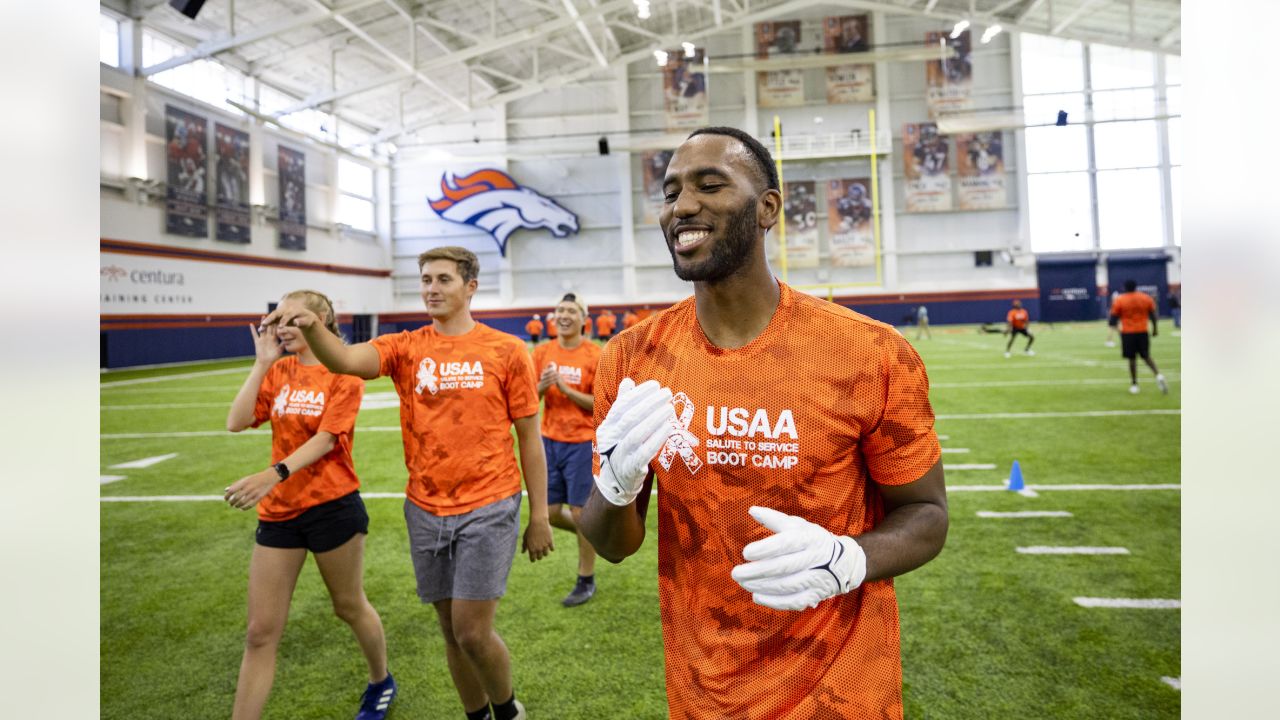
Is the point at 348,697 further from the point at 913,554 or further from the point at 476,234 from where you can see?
Result: the point at 476,234

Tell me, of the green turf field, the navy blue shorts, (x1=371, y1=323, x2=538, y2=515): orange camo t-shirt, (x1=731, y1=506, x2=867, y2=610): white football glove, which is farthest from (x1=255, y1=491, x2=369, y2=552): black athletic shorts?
(x1=731, y1=506, x2=867, y2=610): white football glove

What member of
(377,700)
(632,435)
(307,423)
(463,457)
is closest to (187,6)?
(307,423)

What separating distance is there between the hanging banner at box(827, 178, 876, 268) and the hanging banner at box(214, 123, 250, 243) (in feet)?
78.4

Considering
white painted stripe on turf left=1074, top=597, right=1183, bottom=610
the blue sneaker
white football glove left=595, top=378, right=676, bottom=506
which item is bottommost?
the blue sneaker

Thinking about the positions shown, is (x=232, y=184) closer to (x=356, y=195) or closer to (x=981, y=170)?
(x=356, y=195)

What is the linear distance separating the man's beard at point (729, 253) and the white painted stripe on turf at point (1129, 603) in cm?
409

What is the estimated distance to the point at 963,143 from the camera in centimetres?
3244

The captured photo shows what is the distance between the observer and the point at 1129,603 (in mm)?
4559

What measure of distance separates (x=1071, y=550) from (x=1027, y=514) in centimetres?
98

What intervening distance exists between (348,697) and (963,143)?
34.9 meters

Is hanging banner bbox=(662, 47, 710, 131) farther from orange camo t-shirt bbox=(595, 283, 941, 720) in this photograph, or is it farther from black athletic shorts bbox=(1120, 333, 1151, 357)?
orange camo t-shirt bbox=(595, 283, 941, 720)

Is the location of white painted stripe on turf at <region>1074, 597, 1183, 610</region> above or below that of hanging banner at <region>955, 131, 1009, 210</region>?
below

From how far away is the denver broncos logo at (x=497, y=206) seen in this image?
3338cm

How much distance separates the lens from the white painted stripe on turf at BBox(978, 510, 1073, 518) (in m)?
6.43
